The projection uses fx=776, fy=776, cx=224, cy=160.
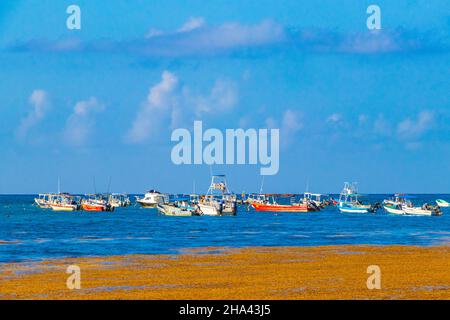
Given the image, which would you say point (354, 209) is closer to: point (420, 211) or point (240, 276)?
point (420, 211)

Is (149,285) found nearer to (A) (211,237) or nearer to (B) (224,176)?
(A) (211,237)

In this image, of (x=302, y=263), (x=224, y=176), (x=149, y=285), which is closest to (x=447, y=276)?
(x=302, y=263)

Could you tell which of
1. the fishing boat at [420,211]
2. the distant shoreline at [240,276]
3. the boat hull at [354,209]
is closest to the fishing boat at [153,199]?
the boat hull at [354,209]

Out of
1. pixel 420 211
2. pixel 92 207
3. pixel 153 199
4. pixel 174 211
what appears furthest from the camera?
pixel 153 199

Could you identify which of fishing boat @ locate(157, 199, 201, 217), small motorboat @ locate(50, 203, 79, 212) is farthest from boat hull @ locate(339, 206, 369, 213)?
small motorboat @ locate(50, 203, 79, 212)

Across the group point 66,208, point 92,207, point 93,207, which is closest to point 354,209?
point 93,207

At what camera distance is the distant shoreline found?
3123 centimetres

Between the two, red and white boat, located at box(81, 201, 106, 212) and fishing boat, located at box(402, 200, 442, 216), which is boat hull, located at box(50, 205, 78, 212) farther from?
fishing boat, located at box(402, 200, 442, 216)

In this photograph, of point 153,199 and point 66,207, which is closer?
point 66,207

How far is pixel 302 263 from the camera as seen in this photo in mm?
44750

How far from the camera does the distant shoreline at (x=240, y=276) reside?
31.2 meters

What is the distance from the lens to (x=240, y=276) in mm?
37594

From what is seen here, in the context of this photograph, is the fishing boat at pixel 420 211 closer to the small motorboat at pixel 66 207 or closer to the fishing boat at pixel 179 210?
the fishing boat at pixel 179 210
